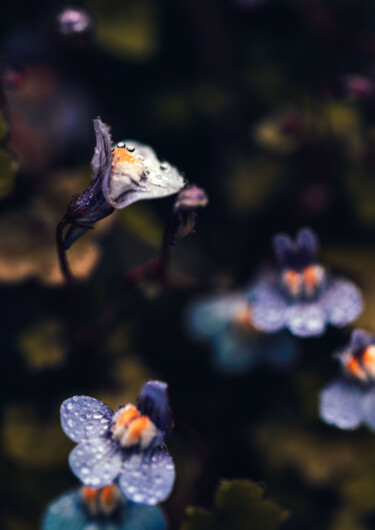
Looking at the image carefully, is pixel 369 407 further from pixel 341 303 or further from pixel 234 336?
pixel 234 336

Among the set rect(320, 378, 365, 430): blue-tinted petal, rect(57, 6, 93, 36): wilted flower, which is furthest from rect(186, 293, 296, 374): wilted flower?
rect(57, 6, 93, 36): wilted flower

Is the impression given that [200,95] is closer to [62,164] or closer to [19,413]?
[62,164]

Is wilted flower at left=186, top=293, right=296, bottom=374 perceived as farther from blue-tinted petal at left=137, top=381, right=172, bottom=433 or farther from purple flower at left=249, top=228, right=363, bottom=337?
blue-tinted petal at left=137, top=381, right=172, bottom=433

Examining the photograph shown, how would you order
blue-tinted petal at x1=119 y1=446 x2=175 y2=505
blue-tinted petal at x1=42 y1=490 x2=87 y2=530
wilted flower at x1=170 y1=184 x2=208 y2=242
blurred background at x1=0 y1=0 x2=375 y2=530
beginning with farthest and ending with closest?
1. blurred background at x1=0 y1=0 x2=375 y2=530
2. blue-tinted petal at x1=42 y1=490 x2=87 y2=530
3. wilted flower at x1=170 y1=184 x2=208 y2=242
4. blue-tinted petal at x1=119 y1=446 x2=175 y2=505

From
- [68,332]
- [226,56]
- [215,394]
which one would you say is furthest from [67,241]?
[226,56]

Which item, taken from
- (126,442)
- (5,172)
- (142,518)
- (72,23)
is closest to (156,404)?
(126,442)

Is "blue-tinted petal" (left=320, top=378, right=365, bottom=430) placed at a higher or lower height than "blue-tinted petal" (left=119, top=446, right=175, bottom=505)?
lower

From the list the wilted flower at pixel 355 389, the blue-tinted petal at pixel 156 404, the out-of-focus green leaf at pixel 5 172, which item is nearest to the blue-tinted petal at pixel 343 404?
the wilted flower at pixel 355 389
